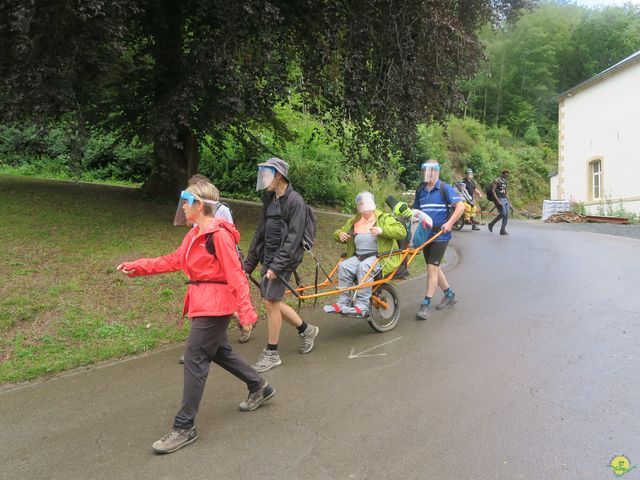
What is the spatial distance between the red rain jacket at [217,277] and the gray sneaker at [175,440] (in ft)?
2.73

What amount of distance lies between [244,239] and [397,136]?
3.75 meters

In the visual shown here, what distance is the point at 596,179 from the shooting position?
3039 cm

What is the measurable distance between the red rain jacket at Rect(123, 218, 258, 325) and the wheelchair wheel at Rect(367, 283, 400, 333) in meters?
2.87

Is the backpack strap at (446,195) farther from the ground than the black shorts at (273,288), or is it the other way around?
the backpack strap at (446,195)

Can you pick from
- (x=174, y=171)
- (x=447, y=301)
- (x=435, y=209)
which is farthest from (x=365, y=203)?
(x=174, y=171)

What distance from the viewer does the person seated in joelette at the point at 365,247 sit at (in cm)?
626

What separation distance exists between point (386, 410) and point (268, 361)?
1.55 metres

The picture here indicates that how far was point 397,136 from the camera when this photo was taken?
10828mm

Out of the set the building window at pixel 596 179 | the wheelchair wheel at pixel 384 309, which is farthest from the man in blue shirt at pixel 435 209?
the building window at pixel 596 179

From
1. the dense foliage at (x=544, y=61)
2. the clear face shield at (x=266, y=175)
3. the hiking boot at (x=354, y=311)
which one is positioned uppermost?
the dense foliage at (x=544, y=61)

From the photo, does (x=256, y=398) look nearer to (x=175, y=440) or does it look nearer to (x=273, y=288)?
(x=175, y=440)

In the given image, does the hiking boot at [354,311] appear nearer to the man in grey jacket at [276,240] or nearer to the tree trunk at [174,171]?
the man in grey jacket at [276,240]

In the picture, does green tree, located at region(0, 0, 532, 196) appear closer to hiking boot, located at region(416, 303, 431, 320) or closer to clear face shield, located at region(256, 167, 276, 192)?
clear face shield, located at region(256, 167, 276, 192)

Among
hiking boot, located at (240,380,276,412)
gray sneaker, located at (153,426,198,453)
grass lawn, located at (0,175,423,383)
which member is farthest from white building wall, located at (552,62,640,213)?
gray sneaker, located at (153,426,198,453)
